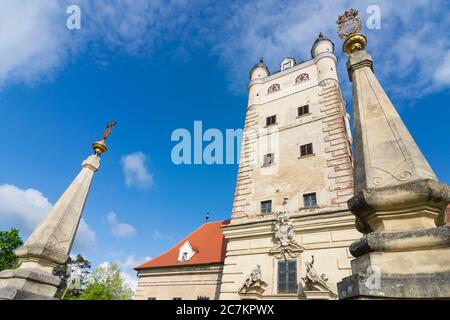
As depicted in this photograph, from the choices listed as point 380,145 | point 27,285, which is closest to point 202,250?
point 27,285

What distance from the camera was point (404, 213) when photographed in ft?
9.10

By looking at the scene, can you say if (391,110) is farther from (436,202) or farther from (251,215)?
(251,215)

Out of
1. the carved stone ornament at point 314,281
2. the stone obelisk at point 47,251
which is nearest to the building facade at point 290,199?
the carved stone ornament at point 314,281

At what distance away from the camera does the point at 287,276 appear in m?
13.5

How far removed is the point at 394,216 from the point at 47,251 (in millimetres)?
6884

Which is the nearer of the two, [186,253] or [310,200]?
[310,200]

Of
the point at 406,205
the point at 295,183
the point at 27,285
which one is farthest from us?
the point at 295,183

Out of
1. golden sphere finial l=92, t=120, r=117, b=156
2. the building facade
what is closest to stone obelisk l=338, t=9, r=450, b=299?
golden sphere finial l=92, t=120, r=117, b=156

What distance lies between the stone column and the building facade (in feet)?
33.3

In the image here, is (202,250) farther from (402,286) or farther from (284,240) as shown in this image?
(402,286)

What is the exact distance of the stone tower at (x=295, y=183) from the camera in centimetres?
1348

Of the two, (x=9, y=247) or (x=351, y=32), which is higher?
(x=9, y=247)

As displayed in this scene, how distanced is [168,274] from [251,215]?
29.8ft

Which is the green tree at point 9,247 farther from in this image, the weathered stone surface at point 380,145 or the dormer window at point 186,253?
the weathered stone surface at point 380,145
